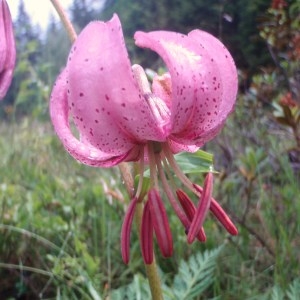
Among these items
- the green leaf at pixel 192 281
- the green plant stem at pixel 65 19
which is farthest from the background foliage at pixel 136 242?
the green plant stem at pixel 65 19

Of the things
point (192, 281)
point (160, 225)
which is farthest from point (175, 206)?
point (192, 281)

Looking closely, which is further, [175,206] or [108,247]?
[108,247]

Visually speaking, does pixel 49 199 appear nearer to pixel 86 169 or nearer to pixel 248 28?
pixel 86 169

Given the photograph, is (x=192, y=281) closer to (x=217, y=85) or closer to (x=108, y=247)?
(x=108, y=247)

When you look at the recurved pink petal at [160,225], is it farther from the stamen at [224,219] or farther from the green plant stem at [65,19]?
the green plant stem at [65,19]

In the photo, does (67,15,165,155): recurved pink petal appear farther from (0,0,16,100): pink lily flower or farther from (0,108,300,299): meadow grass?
(0,108,300,299): meadow grass

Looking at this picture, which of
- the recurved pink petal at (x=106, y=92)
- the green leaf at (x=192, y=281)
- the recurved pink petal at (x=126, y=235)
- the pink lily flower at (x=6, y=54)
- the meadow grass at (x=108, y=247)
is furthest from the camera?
the meadow grass at (x=108, y=247)
